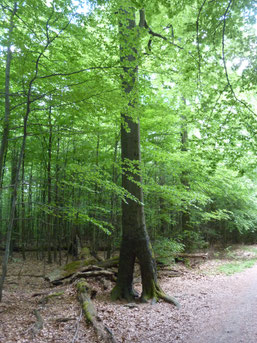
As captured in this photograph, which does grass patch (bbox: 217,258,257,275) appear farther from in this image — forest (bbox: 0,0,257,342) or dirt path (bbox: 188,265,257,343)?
dirt path (bbox: 188,265,257,343)

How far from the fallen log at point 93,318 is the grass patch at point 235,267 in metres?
6.04

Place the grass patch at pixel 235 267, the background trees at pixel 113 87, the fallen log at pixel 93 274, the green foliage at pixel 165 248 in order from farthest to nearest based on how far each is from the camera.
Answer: the grass patch at pixel 235 267 < the green foliage at pixel 165 248 < the fallen log at pixel 93 274 < the background trees at pixel 113 87

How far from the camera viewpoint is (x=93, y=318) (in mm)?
4691

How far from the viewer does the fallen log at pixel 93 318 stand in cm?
407

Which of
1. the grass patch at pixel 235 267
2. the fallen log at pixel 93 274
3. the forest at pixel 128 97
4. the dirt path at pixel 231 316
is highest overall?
the forest at pixel 128 97

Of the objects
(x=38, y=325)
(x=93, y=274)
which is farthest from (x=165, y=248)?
(x=38, y=325)

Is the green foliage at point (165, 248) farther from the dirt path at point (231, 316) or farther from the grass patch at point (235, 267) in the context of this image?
the grass patch at point (235, 267)

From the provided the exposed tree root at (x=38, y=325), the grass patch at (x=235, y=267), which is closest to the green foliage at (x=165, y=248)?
the grass patch at (x=235, y=267)

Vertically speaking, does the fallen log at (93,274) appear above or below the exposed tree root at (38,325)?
above

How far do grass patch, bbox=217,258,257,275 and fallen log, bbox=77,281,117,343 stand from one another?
6.04 m

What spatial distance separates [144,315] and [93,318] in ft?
4.03

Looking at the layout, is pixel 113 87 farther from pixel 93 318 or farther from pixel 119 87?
pixel 93 318

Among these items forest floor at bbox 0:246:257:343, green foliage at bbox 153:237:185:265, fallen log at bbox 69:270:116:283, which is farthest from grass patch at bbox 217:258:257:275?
fallen log at bbox 69:270:116:283

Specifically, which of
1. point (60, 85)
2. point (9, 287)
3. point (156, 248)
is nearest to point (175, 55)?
point (60, 85)
